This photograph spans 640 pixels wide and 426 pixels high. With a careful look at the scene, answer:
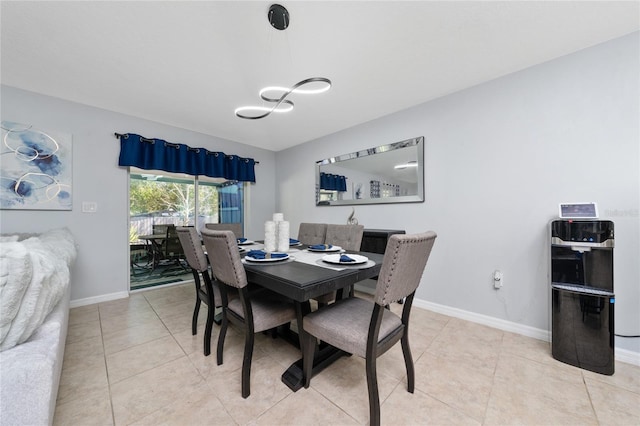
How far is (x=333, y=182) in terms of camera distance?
12.1ft

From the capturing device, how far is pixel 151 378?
1.52 metres

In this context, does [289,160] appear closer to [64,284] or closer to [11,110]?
[11,110]

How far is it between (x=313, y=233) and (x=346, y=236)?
1.65ft

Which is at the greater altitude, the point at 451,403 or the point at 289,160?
the point at 289,160

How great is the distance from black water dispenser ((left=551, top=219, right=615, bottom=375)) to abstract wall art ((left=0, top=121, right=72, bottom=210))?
4.74 m

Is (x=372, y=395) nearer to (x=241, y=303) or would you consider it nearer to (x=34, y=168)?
(x=241, y=303)

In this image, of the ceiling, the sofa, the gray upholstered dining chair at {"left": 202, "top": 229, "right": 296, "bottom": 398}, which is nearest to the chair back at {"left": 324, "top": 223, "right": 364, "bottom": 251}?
the gray upholstered dining chair at {"left": 202, "top": 229, "right": 296, "bottom": 398}

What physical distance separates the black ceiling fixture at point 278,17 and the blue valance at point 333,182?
2152 mm

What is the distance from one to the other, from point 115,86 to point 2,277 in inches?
103

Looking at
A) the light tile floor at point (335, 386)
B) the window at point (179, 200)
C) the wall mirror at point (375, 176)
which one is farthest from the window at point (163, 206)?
the wall mirror at point (375, 176)

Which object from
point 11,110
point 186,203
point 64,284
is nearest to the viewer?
point 64,284

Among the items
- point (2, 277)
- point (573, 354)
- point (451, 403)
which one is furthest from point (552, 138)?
point (2, 277)

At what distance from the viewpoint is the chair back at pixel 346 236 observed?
93.1 inches

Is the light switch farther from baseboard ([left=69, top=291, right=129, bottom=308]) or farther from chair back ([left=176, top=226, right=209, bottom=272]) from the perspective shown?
chair back ([left=176, top=226, right=209, bottom=272])
